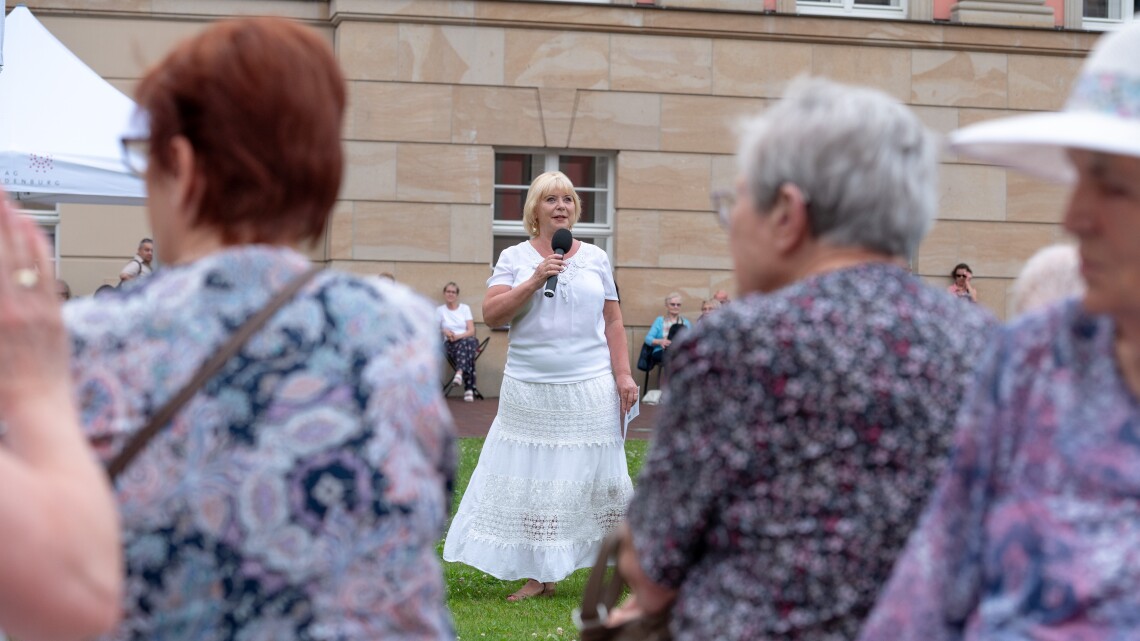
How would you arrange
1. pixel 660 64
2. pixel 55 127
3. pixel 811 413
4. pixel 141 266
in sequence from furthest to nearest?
pixel 660 64, pixel 141 266, pixel 55 127, pixel 811 413

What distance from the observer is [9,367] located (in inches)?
63.1

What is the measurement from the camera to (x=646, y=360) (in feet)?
61.1

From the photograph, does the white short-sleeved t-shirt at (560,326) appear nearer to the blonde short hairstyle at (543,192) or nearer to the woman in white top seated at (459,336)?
the blonde short hairstyle at (543,192)

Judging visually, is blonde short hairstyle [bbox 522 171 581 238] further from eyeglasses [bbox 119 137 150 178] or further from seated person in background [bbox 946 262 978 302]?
seated person in background [bbox 946 262 978 302]

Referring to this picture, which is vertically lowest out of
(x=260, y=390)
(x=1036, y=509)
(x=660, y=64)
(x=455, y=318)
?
(x=455, y=318)

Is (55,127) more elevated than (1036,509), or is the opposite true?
(55,127)

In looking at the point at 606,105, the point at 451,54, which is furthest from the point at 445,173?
the point at 606,105

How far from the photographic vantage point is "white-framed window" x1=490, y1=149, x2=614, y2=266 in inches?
750

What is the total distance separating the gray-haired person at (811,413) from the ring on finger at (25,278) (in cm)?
93

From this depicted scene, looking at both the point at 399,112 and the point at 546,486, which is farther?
the point at 399,112

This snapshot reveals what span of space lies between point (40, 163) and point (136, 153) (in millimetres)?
7276

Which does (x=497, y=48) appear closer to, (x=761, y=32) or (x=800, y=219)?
(x=761, y=32)

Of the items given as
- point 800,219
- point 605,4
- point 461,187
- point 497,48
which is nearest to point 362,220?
point 461,187

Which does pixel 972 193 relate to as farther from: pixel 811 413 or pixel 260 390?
pixel 260 390
